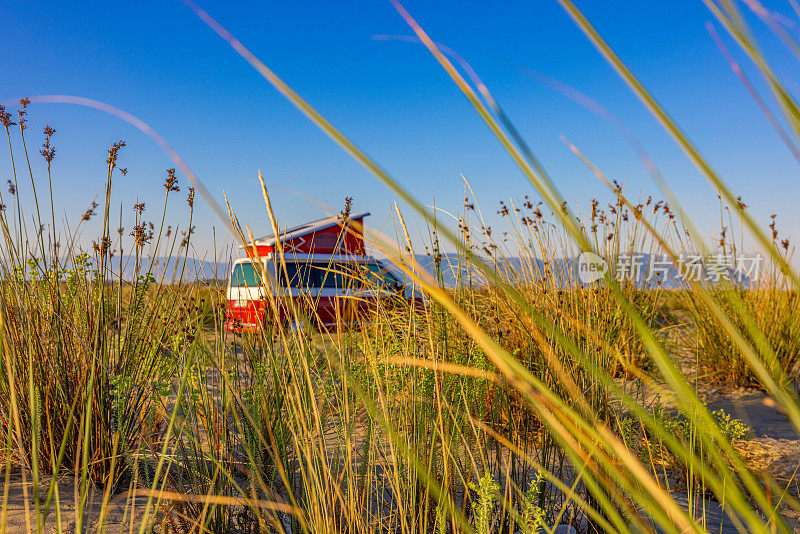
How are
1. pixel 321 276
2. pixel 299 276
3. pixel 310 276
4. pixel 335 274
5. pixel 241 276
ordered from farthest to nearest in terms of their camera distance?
1. pixel 321 276
2. pixel 310 276
3. pixel 241 276
4. pixel 335 274
5. pixel 299 276

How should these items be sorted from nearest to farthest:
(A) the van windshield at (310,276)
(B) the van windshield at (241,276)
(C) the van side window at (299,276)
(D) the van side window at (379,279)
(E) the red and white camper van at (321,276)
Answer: (C) the van side window at (299,276) → (A) the van windshield at (310,276) → (B) the van windshield at (241,276) → (D) the van side window at (379,279) → (E) the red and white camper van at (321,276)

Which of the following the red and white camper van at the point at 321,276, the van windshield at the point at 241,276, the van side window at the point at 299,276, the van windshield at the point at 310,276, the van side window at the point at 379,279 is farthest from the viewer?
the red and white camper van at the point at 321,276

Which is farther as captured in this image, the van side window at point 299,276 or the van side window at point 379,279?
the van side window at point 379,279

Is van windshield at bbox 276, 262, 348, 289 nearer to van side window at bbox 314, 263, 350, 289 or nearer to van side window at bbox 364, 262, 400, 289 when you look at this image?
van side window at bbox 314, 263, 350, 289

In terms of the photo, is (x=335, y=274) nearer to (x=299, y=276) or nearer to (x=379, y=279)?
(x=299, y=276)

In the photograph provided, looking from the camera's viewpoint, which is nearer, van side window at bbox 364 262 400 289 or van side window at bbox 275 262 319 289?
van side window at bbox 275 262 319 289

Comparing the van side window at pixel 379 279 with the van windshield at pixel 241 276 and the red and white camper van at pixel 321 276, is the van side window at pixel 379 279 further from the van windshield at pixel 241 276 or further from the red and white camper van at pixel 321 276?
the van windshield at pixel 241 276

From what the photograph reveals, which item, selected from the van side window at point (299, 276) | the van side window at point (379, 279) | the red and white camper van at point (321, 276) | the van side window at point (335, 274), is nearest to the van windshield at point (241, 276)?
the red and white camper van at point (321, 276)

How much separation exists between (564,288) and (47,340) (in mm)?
2645

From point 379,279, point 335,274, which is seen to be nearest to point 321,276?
point 379,279

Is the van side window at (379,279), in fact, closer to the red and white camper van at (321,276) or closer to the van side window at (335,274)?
the red and white camper van at (321,276)

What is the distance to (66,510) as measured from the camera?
5.91 ft

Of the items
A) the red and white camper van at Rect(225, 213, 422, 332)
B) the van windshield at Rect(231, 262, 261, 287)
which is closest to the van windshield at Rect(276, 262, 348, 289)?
the red and white camper van at Rect(225, 213, 422, 332)

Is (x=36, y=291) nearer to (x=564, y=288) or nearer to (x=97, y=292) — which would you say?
(x=97, y=292)
